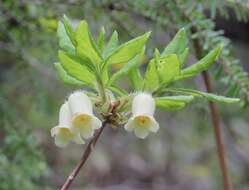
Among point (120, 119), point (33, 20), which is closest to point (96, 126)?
point (120, 119)

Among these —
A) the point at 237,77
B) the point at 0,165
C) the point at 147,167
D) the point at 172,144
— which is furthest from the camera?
the point at 147,167

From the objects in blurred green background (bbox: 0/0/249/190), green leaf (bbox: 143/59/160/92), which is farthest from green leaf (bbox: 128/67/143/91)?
blurred green background (bbox: 0/0/249/190)

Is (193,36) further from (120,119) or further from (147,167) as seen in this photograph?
(147,167)

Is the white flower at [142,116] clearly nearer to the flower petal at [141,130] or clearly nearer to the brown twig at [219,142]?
the flower petal at [141,130]

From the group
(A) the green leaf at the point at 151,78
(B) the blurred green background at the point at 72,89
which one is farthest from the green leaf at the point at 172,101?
(B) the blurred green background at the point at 72,89

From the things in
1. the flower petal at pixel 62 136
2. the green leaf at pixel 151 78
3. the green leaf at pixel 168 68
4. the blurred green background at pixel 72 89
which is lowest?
the flower petal at pixel 62 136
